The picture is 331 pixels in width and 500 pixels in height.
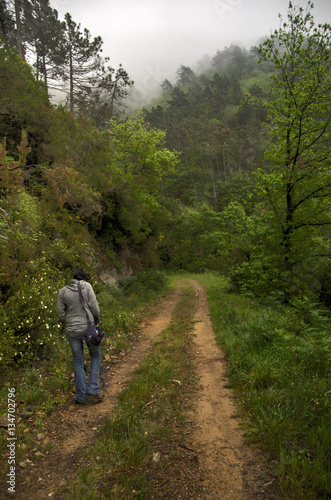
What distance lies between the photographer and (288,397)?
3820 mm

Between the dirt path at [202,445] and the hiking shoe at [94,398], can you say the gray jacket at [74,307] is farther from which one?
the dirt path at [202,445]

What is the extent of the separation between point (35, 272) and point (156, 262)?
49.0 ft

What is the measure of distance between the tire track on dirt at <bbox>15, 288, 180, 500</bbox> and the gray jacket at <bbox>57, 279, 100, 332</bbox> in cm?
129

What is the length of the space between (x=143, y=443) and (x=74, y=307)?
2374 millimetres

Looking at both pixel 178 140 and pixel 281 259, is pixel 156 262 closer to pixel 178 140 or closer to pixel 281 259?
pixel 281 259

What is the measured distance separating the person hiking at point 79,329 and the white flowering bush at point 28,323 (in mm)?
841

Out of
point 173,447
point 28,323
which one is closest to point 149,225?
point 28,323

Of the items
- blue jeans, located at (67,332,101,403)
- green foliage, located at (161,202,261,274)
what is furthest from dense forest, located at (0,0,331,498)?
green foliage, located at (161,202,261,274)

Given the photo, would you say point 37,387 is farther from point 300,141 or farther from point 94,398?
point 300,141

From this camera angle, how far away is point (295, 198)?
10641 millimetres

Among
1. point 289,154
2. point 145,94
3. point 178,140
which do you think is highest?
point 145,94

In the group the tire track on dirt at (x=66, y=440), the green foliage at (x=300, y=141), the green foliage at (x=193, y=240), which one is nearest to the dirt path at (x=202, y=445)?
the tire track on dirt at (x=66, y=440)

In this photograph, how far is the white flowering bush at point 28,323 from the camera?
4715mm

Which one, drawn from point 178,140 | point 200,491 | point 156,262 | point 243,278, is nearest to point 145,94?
point 178,140
